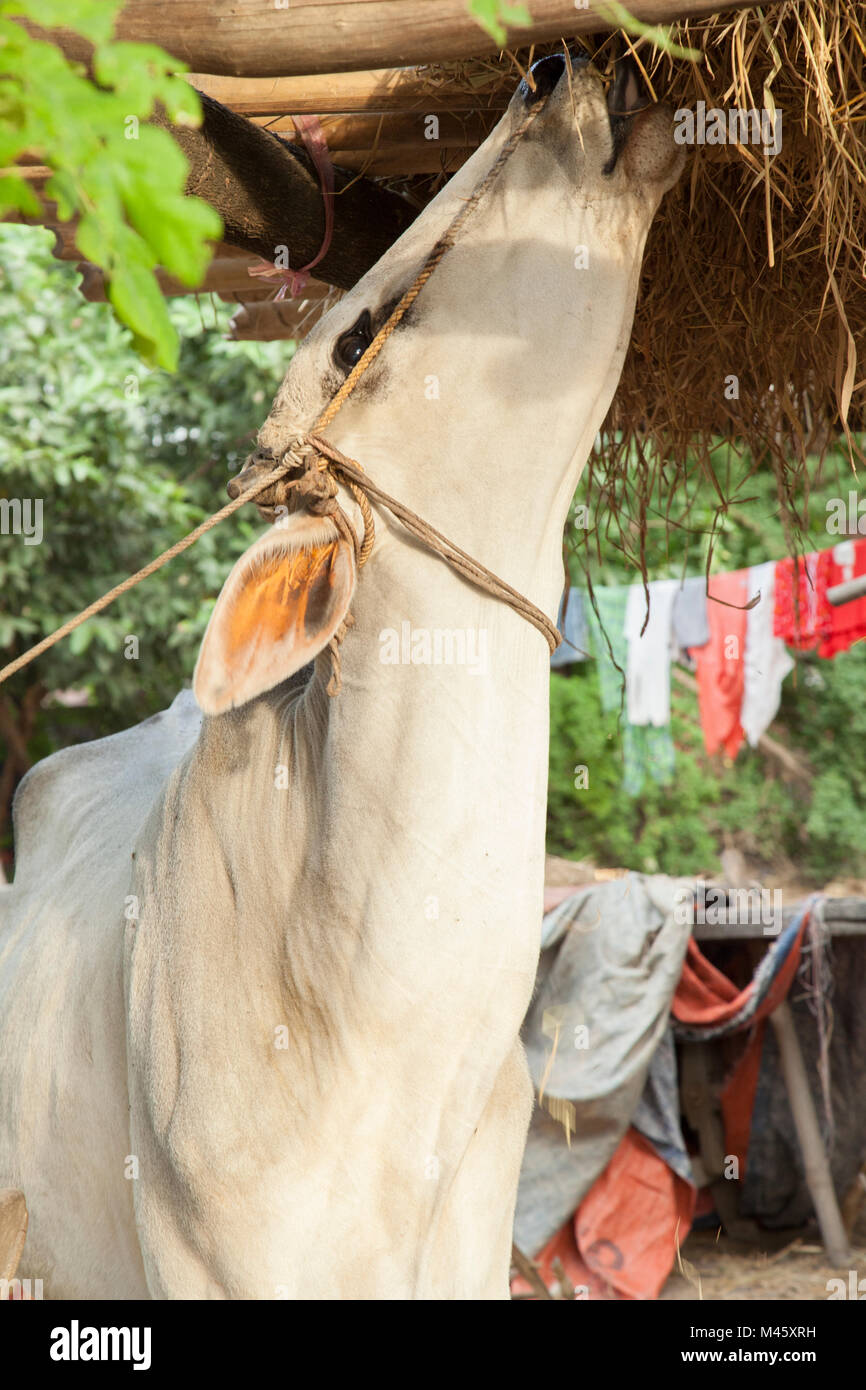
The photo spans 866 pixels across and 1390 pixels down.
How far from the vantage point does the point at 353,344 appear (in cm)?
177

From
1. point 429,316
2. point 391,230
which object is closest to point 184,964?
point 429,316

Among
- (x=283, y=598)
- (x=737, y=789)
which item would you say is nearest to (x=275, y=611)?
(x=283, y=598)

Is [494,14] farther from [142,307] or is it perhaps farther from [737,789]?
[737,789]

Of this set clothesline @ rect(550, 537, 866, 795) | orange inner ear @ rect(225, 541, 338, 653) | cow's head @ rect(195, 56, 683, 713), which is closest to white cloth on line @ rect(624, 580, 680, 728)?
clothesline @ rect(550, 537, 866, 795)

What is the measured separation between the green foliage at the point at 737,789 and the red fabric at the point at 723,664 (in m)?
4.08

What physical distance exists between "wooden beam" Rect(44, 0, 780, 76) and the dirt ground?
541cm

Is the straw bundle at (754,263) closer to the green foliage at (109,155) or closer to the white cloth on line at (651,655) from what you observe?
the green foliage at (109,155)

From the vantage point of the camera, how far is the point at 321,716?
71.5 inches

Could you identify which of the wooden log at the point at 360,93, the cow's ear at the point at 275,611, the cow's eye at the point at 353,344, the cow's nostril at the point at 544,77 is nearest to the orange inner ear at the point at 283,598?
the cow's ear at the point at 275,611

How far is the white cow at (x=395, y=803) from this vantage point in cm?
166

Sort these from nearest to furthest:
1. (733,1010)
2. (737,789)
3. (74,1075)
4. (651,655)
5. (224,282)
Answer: (74,1075) < (224,282) < (733,1010) < (651,655) < (737,789)

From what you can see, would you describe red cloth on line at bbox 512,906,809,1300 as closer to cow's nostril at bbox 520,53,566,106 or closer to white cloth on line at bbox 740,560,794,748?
white cloth on line at bbox 740,560,794,748

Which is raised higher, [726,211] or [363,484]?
[726,211]

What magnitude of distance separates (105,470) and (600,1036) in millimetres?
4372
